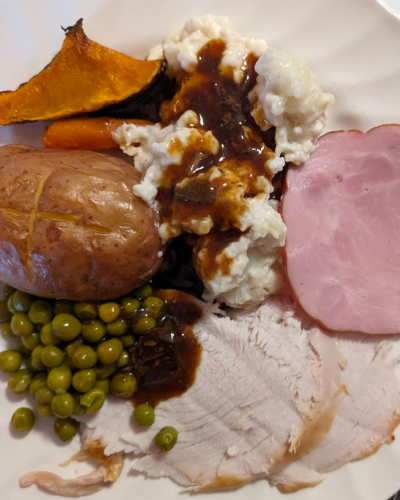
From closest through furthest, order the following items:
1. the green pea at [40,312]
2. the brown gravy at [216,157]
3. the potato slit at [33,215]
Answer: the potato slit at [33,215], the brown gravy at [216,157], the green pea at [40,312]

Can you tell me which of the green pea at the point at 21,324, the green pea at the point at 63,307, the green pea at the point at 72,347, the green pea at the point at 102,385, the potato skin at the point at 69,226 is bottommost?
the green pea at the point at 102,385

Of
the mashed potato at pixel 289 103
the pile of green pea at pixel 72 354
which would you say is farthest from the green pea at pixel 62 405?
the mashed potato at pixel 289 103

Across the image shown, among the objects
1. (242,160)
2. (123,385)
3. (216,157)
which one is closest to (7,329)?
(123,385)

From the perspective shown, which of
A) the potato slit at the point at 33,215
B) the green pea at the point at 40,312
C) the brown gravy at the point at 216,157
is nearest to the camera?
the potato slit at the point at 33,215

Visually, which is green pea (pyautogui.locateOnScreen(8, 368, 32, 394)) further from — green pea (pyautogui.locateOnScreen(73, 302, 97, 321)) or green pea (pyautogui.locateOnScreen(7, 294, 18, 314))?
green pea (pyautogui.locateOnScreen(73, 302, 97, 321))

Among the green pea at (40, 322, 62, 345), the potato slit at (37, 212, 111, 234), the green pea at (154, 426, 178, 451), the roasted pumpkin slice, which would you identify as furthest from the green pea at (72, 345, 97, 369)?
the roasted pumpkin slice

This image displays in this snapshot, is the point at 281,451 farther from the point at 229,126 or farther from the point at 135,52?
the point at 135,52

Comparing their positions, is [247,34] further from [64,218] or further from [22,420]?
[22,420]

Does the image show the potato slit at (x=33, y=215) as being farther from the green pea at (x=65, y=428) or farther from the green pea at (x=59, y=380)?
the green pea at (x=65, y=428)
